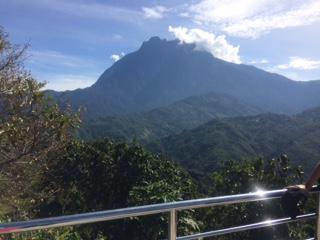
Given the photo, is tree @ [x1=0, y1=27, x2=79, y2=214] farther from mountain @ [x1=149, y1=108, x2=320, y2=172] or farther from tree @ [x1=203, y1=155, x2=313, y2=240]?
mountain @ [x1=149, y1=108, x2=320, y2=172]

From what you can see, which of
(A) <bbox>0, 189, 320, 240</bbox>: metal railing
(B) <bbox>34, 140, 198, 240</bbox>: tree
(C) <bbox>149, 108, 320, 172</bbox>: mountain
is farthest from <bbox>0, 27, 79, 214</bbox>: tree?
(C) <bbox>149, 108, 320, 172</bbox>: mountain

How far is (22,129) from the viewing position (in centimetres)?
945

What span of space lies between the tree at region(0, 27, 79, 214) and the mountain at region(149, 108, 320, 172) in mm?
87329

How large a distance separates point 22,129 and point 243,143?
454 ft

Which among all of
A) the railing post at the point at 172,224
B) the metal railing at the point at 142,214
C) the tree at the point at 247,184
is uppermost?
the metal railing at the point at 142,214

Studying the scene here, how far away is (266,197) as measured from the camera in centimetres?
316

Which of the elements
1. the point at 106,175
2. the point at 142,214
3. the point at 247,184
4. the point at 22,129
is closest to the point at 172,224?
the point at 142,214

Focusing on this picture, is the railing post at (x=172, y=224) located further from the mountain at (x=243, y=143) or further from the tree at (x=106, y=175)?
the mountain at (x=243, y=143)

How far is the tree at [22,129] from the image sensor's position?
30.8 ft

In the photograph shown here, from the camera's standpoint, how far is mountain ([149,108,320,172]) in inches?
4500

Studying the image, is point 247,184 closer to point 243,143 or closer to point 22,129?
point 22,129

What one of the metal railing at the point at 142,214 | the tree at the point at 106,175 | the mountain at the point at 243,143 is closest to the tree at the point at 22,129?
the metal railing at the point at 142,214

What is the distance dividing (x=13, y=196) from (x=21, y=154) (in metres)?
0.87

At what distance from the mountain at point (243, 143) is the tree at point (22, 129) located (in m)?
87.3
